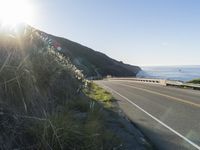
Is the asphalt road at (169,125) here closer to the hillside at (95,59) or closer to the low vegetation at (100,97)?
the low vegetation at (100,97)

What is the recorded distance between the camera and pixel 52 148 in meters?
6.42

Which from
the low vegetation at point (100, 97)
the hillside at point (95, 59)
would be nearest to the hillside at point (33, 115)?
the low vegetation at point (100, 97)

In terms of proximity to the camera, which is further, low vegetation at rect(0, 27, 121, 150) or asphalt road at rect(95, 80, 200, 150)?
asphalt road at rect(95, 80, 200, 150)

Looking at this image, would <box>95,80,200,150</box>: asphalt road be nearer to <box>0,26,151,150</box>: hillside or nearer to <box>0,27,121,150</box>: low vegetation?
<box>0,26,151,150</box>: hillside

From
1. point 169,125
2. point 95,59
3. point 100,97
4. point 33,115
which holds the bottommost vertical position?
point 169,125

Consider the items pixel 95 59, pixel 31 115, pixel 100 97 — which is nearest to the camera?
pixel 31 115

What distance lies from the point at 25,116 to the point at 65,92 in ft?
15.0

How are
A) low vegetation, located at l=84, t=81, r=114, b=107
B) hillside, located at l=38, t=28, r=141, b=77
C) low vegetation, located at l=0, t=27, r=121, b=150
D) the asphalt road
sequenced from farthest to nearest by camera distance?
hillside, located at l=38, t=28, r=141, b=77 → low vegetation, located at l=84, t=81, r=114, b=107 → the asphalt road → low vegetation, located at l=0, t=27, r=121, b=150

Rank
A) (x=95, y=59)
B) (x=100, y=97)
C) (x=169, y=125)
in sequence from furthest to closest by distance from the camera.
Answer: (x=95, y=59)
(x=100, y=97)
(x=169, y=125)

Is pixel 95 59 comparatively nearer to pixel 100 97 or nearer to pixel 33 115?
pixel 100 97

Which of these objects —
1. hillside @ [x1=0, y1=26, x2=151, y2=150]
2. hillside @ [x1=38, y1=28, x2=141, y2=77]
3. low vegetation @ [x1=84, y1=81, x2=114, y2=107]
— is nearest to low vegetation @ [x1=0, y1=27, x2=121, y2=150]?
hillside @ [x1=0, y1=26, x2=151, y2=150]

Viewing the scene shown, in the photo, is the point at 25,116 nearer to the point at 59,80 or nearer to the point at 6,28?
the point at 6,28

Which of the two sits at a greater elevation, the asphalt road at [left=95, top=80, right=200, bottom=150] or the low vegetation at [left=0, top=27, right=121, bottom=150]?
the low vegetation at [left=0, top=27, right=121, bottom=150]

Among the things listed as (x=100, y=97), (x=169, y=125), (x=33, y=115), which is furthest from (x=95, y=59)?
(x=33, y=115)
